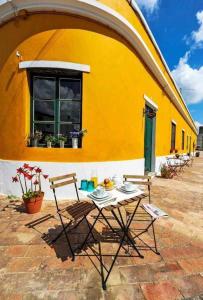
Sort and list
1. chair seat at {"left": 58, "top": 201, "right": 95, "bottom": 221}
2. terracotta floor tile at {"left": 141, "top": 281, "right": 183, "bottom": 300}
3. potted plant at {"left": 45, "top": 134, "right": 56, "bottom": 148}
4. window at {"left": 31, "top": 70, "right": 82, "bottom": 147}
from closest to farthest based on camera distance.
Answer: terracotta floor tile at {"left": 141, "top": 281, "right": 183, "bottom": 300}, chair seat at {"left": 58, "top": 201, "right": 95, "bottom": 221}, potted plant at {"left": 45, "top": 134, "right": 56, "bottom": 148}, window at {"left": 31, "top": 70, "right": 82, "bottom": 147}

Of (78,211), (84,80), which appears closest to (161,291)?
(78,211)

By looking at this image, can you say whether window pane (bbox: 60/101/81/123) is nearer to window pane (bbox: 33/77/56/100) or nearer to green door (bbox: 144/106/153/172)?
window pane (bbox: 33/77/56/100)

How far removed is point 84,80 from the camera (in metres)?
5.08

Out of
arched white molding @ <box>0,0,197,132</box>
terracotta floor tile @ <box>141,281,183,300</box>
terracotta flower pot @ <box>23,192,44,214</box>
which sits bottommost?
terracotta floor tile @ <box>141,281,183,300</box>

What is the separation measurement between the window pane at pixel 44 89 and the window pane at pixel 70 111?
0.36 m

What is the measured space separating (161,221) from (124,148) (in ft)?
8.22

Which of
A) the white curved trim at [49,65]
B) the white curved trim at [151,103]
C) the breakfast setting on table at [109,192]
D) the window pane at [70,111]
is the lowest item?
the breakfast setting on table at [109,192]

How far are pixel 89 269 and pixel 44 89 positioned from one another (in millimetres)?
4277

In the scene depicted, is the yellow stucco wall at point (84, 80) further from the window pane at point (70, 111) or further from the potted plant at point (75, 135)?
the window pane at point (70, 111)

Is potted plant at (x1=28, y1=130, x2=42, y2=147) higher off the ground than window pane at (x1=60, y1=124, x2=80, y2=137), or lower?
lower

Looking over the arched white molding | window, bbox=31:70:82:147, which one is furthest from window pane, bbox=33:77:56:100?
the arched white molding

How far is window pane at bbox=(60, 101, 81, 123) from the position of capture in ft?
17.4

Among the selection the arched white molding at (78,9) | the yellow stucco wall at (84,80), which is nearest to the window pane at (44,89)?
the yellow stucco wall at (84,80)

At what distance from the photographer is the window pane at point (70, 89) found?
5.30 m
